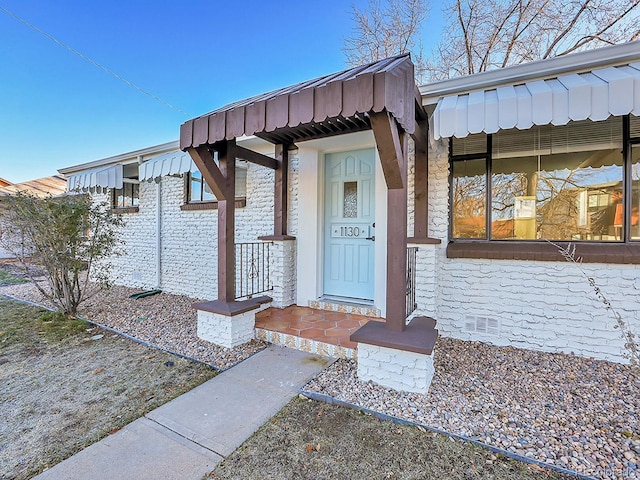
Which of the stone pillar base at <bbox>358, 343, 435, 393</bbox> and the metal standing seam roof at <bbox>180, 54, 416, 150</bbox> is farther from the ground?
the metal standing seam roof at <bbox>180, 54, 416, 150</bbox>

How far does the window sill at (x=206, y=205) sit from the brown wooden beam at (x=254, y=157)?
1.12 m

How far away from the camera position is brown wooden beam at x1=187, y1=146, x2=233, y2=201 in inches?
139

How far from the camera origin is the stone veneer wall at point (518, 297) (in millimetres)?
3393

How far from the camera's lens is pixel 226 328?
3.73 meters

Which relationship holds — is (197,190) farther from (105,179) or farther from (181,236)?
(105,179)

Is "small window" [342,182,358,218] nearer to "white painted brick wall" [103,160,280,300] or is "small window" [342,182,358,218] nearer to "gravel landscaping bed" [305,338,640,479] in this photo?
"white painted brick wall" [103,160,280,300]

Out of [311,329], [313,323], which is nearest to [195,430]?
[311,329]

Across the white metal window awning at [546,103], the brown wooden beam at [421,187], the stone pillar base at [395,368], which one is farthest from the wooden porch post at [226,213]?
the white metal window awning at [546,103]

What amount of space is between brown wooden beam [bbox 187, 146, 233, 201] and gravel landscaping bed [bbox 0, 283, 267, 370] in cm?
195

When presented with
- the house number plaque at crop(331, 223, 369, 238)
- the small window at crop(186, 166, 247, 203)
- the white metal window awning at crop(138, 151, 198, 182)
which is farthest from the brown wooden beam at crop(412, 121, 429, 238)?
the small window at crop(186, 166, 247, 203)

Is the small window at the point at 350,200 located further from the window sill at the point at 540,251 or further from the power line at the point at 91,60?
the power line at the point at 91,60

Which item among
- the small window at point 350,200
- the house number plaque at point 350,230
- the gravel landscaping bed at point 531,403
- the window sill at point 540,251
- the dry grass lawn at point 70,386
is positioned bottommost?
the dry grass lawn at point 70,386

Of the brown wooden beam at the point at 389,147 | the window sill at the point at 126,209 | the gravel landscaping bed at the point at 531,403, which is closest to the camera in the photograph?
the gravel landscaping bed at the point at 531,403

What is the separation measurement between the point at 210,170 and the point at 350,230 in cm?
224
